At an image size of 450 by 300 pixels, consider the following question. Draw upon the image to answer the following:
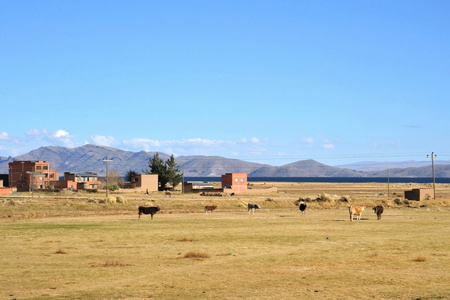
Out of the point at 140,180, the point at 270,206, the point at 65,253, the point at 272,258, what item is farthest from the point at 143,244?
the point at 140,180

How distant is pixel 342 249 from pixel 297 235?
7.46 meters

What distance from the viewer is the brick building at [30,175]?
141500 millimetres

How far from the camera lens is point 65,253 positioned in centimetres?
2689

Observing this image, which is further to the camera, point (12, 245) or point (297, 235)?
point (297, 235)

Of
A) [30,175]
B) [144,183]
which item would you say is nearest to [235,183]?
[144,183]

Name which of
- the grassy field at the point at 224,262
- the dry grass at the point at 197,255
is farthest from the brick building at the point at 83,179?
the dry grass at the point at 197,255

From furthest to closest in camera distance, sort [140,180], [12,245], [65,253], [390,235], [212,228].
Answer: [140,180] → [212,228] → [390,235] → [12,245] → [65,253]

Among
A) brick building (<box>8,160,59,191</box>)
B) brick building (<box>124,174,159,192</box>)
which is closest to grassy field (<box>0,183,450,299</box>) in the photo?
brick building (<box>124,174,159,192</box>)

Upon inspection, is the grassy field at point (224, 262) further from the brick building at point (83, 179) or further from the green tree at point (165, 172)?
the green tree at point (165, 172)

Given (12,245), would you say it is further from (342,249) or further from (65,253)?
(342,249)

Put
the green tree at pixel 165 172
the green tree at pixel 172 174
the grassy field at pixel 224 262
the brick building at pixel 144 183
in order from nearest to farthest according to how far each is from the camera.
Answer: the grassy field at pixel 224 262
the brick building at pixel 144 183
the green tree at pixel 165 172
the green tree at pixel 172 174

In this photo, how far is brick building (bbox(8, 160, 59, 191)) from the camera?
14150 cm

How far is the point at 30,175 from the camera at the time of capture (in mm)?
142125

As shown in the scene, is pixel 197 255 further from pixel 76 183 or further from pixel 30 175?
pixel 30 175
